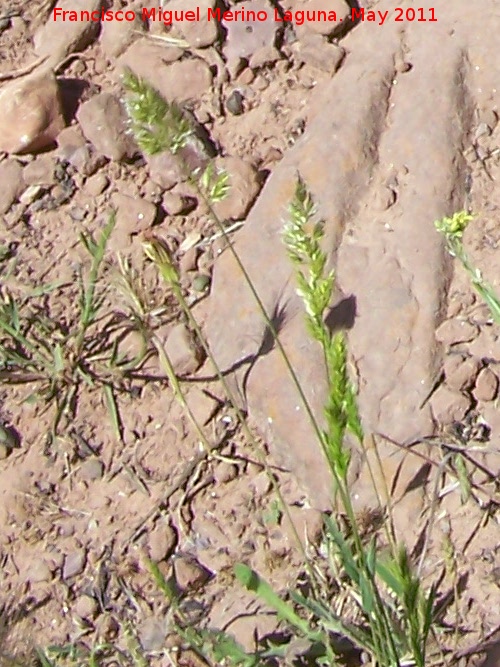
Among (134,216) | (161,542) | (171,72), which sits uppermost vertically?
(171,72)

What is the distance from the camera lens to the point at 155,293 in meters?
2.72

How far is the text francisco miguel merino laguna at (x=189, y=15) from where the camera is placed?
9.59 feet

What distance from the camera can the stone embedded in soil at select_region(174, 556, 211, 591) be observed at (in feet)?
7.82

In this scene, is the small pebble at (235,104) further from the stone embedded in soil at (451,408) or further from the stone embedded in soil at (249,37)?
the stone embedded in soil at (451,408)

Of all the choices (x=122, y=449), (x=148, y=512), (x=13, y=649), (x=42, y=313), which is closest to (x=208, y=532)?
(x=148, y=512)

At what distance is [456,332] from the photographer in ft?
8.02

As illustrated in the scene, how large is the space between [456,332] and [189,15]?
4.05 feet

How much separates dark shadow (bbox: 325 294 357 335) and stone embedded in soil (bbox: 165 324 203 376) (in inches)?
13.1

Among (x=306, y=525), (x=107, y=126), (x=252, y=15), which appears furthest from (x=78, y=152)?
(x=306, y=525)

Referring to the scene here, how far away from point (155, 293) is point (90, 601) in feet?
2.56

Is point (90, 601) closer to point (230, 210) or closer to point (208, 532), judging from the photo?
point (208, 532)

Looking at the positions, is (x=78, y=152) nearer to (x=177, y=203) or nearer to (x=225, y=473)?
(x=177, y=203)

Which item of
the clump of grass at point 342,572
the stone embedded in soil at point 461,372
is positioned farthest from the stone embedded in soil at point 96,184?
the stone embedded in soil at point 461,372

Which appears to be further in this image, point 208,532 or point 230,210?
point 230,210
